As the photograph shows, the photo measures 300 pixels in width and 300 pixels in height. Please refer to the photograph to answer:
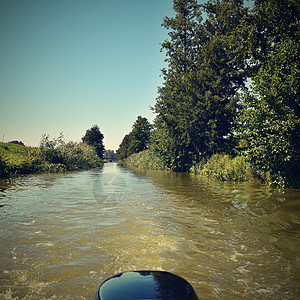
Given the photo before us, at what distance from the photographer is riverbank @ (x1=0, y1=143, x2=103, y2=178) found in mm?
16219

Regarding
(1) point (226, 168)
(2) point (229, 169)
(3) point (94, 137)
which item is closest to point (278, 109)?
(2) point (229, 169)

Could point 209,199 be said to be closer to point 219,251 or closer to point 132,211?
point 132,211

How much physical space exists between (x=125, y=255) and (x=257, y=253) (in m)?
2.42

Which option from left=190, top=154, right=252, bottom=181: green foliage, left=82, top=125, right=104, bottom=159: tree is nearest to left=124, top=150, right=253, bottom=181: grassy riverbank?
left=190, top=154, right=252, bottom=181: green foliage

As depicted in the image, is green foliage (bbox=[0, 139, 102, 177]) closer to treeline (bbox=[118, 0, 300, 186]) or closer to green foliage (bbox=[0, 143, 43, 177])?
green foliage (bbox=[0, 143, 43, 177])

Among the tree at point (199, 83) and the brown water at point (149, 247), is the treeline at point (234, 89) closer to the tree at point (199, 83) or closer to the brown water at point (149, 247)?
the tree at point (199, 83)

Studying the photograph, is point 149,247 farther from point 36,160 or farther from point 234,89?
point 234,89

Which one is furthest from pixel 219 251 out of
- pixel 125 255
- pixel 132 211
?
pixel 132 211

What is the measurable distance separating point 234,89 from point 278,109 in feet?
38.7

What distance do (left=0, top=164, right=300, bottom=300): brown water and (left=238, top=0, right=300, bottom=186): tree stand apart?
15.5 feet

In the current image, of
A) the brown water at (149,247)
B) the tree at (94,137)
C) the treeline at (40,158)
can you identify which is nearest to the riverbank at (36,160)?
the treeline at (40,158)

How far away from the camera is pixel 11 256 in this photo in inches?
150

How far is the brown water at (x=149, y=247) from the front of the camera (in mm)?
3016

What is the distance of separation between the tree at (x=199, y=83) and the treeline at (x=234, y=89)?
9 cm
